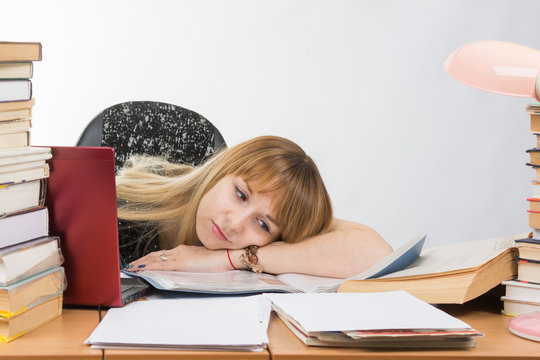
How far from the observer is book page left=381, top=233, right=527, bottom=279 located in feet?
3.57

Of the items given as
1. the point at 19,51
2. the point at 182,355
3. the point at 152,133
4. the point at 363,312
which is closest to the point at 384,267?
the point at 363,312

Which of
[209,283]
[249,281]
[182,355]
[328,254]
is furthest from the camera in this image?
[328,254]

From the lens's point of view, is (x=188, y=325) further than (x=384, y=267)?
No

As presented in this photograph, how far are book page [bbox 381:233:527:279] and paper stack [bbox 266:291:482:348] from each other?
0.44ft

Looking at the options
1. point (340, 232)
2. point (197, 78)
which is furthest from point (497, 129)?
point (340, 232)

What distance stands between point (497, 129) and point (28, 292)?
10.5 ft

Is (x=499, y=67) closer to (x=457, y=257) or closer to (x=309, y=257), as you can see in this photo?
(x=457, y=257)

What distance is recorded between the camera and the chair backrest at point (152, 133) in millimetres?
2129

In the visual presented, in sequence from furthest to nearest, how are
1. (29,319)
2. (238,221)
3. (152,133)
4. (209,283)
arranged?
1. (152,133)
2. (238,221)
3. (209,283)
4. (29,319)

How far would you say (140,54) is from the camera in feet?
11.8

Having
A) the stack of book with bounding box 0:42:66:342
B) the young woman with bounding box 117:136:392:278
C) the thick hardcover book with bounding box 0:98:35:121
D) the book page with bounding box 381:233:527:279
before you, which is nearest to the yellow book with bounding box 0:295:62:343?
the stack of book with bounding box 0:42:66:342

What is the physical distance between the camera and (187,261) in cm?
157

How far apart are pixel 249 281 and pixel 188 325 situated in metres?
0.39

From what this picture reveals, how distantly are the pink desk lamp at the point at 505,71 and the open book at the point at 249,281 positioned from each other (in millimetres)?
281
